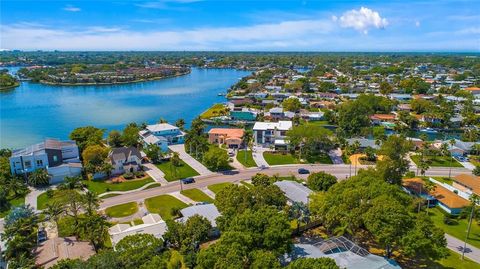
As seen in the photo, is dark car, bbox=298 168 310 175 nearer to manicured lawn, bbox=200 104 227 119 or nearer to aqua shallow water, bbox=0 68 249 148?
manicured lawn, bbox=200 104 227 119

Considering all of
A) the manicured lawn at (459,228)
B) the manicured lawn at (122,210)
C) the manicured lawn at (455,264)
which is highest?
the manicured lawn at (122,210)

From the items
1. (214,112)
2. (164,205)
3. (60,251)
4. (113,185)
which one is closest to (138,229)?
(60,251)

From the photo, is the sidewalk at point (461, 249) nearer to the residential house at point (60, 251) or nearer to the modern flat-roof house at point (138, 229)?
the modern flat-roof house at point (138, 229)

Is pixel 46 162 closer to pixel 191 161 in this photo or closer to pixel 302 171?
pixel 191 161

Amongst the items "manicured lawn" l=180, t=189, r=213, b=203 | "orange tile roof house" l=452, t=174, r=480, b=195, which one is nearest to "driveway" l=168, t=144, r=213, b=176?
"manicured lawn" l=180, t=189, r=213, b=203

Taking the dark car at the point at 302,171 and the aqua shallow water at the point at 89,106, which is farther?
the aqua shallow water at the point at 89,106

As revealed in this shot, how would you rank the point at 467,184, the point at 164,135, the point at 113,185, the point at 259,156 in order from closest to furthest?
the point at 467,184, the point at 113,185, the point at 259,156, the point at 164,135

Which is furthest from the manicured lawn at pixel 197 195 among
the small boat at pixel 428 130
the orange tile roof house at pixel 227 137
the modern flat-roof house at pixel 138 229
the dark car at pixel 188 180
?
the small boat at pixel 428 130
